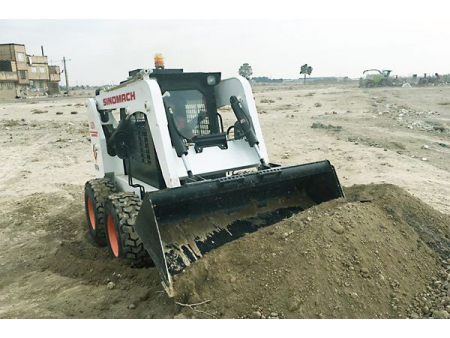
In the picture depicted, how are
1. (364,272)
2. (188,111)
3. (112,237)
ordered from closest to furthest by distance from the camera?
(364,272) → (112,237) → (188,111)

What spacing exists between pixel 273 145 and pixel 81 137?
6900mm

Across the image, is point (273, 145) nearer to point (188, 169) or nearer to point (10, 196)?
point (10, 196)

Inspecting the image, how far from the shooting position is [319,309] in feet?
10.4

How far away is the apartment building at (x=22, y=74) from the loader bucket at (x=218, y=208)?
50.7 metres

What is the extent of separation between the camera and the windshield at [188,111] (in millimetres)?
4918

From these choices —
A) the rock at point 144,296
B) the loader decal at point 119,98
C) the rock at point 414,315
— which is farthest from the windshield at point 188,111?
the rock at point 414,315

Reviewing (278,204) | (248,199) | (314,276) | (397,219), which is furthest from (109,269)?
(397,219)

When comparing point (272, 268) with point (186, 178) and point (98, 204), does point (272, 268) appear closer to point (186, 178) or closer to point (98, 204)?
point (186, 178)

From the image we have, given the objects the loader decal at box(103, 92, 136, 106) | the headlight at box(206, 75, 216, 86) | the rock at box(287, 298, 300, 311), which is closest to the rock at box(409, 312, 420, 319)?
the rock at box(287, 298, 300, 311)

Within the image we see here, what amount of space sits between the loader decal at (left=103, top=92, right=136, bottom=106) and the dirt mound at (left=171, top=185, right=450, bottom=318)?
2.22 meters

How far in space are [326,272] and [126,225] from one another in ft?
6.87

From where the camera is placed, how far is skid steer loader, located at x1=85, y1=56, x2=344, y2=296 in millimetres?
3949

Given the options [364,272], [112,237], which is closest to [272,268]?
[364,272]

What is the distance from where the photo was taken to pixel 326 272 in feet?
11.2
